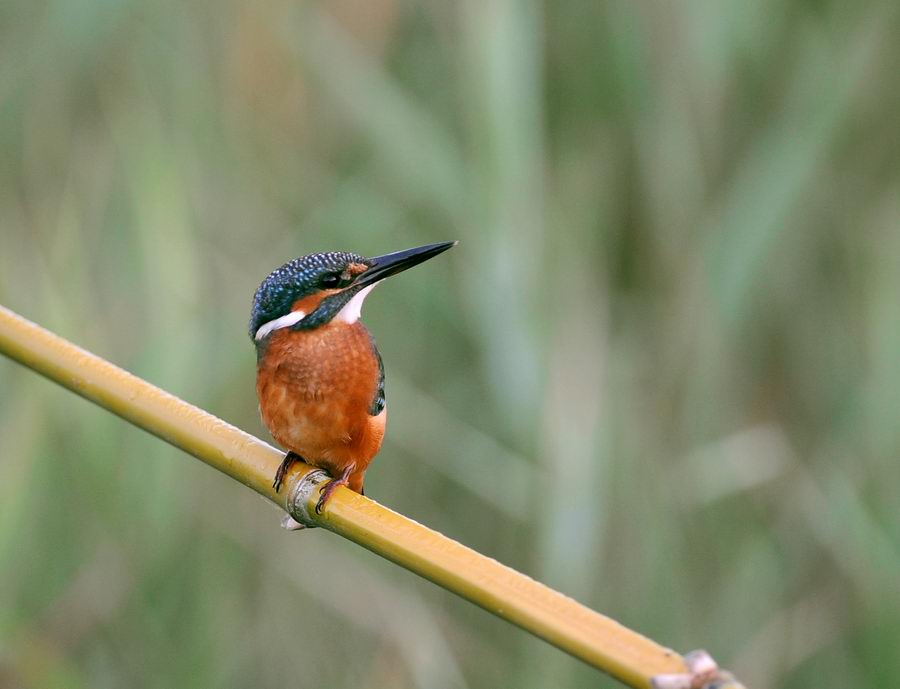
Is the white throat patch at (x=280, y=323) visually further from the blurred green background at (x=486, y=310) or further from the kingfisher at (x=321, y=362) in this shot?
the blurred green background at (x=486, y=310)

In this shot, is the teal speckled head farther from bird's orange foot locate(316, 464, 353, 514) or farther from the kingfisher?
bird's orange foot locate(316, 464, 353, 514)

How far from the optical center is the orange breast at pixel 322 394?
197cm

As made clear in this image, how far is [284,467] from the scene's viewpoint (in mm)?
1728

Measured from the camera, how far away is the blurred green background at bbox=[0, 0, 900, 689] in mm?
2607

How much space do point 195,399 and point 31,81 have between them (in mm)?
775

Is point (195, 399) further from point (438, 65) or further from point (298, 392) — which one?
point (438, 65)

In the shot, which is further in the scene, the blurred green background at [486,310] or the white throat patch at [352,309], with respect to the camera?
the blurred green background at [486,310]

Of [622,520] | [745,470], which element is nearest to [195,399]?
[622,520]

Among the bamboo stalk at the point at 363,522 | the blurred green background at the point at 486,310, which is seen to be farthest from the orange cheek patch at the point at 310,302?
the blurred green background at the point at 486,310

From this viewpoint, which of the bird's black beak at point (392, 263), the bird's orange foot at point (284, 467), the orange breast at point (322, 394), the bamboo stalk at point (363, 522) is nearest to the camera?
the bamboo stalk at point (363, 522)

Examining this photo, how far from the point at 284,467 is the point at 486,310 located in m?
0.92

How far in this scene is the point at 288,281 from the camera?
2.03 metres

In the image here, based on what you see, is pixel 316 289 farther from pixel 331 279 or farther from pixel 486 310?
pixel 486 310

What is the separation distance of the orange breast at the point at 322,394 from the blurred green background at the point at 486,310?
1.82ft
